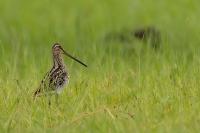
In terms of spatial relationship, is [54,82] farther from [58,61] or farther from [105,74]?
[105,74]

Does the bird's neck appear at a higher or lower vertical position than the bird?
higher

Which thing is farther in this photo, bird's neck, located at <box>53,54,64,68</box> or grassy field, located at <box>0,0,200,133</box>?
bird's neck, located at <box>53,54,64,68</box>

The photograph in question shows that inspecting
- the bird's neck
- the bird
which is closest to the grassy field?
the bird

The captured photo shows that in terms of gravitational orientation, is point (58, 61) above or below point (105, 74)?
above

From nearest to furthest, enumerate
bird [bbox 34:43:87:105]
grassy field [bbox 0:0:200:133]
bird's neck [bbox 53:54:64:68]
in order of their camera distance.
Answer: grassy field [bbox 0:0:200:133], bird [bbox 34:43:87:105], bird's neck [bbox 53:54:64:68]

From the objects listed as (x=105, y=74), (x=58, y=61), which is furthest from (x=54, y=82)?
(x=105, y=74)

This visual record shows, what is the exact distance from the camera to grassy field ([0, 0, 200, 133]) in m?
8.02

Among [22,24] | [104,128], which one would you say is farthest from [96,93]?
[22,24]

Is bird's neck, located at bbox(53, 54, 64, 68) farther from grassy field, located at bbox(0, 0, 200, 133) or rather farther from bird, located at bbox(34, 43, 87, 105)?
grassy field, located at bbox(0, 0, 200, 133)

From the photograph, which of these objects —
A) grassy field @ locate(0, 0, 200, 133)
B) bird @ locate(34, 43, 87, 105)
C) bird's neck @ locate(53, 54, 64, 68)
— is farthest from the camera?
bird's neck @ locate(53, 54, 64, 68)

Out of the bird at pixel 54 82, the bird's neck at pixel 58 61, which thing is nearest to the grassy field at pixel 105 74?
the bird at pixel 54 82

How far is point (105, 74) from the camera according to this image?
9.95 metres

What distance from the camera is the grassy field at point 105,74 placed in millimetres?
8016

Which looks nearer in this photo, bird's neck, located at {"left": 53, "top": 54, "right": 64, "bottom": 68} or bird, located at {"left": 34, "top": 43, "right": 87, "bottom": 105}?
→ bird, located at {"left": 34, "top": 43, "right": 87, "bottom": 105}
